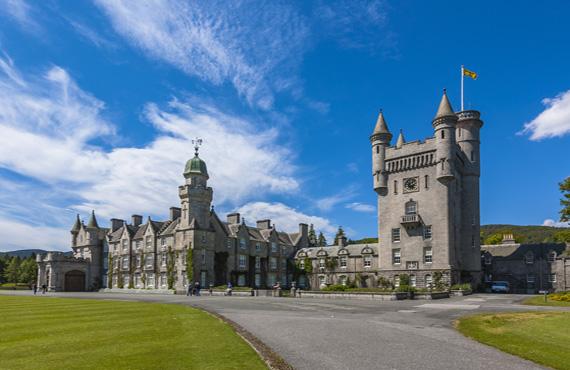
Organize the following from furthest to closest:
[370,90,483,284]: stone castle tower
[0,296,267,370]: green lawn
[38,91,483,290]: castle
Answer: [38,91,483,290]: castle, [370,90,483,284]: stone castle tower, [0,296,267,370]: green lawn

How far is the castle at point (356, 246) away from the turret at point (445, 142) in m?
0.12

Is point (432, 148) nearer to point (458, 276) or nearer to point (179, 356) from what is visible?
point (458, 276)

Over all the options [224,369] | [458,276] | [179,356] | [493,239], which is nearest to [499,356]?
[224,369]

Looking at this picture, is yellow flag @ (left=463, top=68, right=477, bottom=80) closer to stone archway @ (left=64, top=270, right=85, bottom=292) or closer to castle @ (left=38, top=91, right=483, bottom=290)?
castle @ (left=38, top=91, right=483, bottom=290)

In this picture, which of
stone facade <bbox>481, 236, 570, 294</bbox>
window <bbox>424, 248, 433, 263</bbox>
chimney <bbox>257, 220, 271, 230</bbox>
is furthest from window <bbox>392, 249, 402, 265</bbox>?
chimney <bbox>257, 220, 271, 230</bbox>

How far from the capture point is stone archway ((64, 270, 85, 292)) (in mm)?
72188

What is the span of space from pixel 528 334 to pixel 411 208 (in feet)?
140

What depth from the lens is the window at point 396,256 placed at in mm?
58031

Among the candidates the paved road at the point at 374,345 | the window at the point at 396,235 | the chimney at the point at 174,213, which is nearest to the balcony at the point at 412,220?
the window at the point at 396,235

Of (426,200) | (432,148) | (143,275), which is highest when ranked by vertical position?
(432,148)

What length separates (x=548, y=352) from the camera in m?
12.6

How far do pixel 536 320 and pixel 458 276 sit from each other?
36852 millimetres

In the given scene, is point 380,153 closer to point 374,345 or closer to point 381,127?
point 381,127

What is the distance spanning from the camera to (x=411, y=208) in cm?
5756
